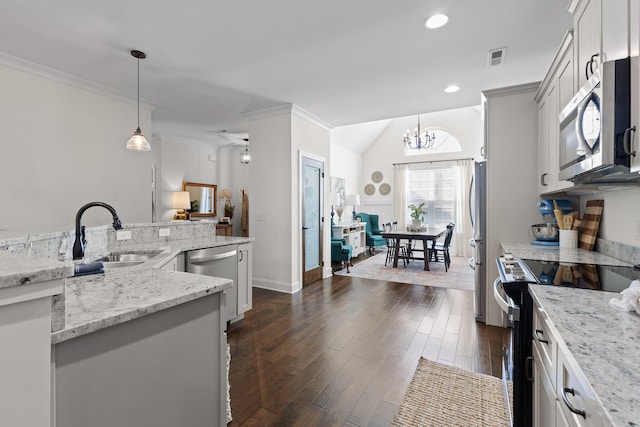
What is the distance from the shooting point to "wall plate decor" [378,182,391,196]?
8.62 meters

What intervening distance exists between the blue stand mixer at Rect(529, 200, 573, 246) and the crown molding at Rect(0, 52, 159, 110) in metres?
4.85

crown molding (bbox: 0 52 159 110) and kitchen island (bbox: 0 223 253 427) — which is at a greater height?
crown molding (bbox: 0 52 159 110)

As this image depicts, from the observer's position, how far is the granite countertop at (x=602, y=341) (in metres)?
0.55

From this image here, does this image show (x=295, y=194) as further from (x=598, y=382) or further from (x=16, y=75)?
(x=598, y=382)

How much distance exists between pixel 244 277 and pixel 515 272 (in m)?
2.54

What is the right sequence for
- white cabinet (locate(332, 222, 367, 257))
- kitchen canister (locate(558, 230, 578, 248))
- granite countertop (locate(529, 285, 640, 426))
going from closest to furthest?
granite countertop (locate(529, 285, 640, 426)), kitchen canister (locate(558, 230, 578, 248)), white cabinet (locate(332, 222, 367, 257))

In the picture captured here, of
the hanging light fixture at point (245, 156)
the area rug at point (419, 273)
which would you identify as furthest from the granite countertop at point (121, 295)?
the hanging light fixture at point (245, 156)

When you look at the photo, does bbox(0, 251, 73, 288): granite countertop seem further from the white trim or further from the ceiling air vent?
→ the white trim

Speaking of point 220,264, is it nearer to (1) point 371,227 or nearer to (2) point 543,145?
(2) point 543,145

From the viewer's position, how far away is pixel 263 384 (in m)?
2.10

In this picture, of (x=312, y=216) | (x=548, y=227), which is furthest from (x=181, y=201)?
(x=548, y=227)

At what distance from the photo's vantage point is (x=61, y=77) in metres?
3.27

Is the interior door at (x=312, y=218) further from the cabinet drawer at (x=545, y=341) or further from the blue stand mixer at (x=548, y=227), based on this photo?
the cabinet drawer at (x=545, y=341)

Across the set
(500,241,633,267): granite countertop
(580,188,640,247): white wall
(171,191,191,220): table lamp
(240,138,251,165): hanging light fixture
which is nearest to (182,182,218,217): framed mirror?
(171,191,191,220): table lamp
